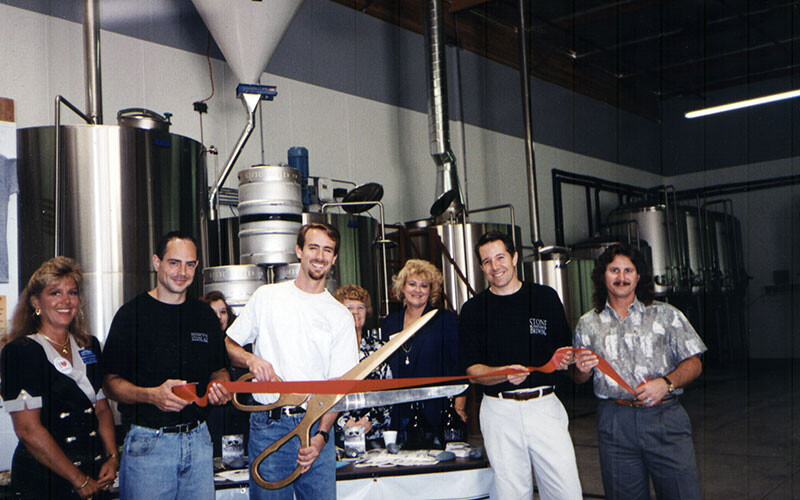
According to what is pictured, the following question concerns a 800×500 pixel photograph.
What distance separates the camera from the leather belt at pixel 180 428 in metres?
2.66

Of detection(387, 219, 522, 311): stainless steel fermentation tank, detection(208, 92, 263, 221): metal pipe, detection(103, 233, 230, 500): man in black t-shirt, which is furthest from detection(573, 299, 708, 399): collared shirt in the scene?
detection(387, 219, 522, 311): stainless steel fermentation tank

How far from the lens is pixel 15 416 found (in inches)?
105

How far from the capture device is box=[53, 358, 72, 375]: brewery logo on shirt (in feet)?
9.31

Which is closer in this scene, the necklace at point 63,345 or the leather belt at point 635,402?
the necklace at point 63,345

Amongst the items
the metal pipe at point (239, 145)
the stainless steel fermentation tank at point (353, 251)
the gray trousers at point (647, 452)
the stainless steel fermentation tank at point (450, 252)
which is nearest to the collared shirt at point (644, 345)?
the gray trousers at point (647, 452)

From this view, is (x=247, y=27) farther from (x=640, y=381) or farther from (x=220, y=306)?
(x=640, y=381)

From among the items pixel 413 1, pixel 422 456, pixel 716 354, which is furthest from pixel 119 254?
pixel 716 354

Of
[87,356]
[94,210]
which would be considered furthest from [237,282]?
[87,356]

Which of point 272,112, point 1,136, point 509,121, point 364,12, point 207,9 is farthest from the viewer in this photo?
point 509,121

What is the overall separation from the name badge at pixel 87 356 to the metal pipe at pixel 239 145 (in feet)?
10.5

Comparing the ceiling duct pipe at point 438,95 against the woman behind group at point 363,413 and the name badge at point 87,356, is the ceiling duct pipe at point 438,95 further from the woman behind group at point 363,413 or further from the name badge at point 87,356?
the name badge at point 87,356

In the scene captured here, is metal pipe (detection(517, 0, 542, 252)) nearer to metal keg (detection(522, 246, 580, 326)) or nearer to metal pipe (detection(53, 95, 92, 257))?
metal keg (detection(522, 246, 580, 326))

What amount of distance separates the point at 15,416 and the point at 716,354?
13.4 meters

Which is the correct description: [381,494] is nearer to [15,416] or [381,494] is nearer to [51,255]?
[15,416]
